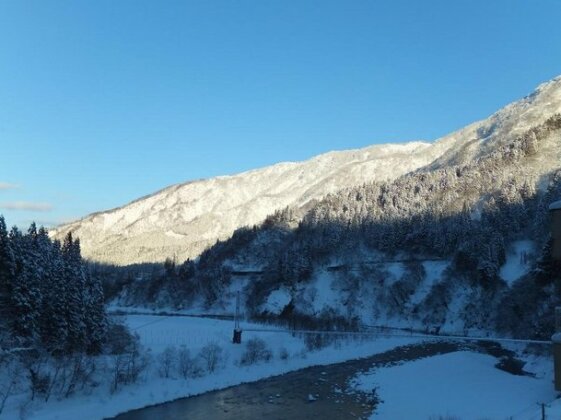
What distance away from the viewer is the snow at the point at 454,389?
34188 mm

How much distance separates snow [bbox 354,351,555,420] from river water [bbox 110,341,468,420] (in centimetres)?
183

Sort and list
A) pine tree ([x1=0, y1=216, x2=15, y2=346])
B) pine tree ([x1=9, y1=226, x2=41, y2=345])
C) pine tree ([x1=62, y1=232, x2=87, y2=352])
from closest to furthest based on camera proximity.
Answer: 1. pine tree ([x1=9, y1=226, x2=41, y2=345])
2. pine tree ([x1=0, y1=216, x2=15, y2=346])
3. pine tree ([x1=62, y1=232, x2=87, y2=352])

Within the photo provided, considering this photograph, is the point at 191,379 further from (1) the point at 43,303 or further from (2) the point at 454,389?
(2) the point at 454,389

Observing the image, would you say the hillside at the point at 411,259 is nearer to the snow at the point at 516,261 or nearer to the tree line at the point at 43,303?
the snow at the point at 516,261

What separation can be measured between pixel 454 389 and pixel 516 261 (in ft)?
196

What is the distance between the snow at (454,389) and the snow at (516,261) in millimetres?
37811

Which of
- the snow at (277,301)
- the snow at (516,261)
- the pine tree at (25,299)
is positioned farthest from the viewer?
the snow at (277,301)

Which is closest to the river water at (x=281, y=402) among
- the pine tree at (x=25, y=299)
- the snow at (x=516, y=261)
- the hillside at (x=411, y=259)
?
the pine tree at (x=25, y=299)

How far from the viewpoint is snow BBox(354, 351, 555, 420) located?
3419 centimetres

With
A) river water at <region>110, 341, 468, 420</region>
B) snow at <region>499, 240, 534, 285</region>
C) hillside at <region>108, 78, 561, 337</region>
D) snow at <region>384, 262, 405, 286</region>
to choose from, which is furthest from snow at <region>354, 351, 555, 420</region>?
snow at <region>384, 262, 405, 286</region>

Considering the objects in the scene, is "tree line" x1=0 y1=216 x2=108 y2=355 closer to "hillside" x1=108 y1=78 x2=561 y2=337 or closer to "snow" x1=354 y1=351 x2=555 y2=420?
"snow" x1=354 y1=351 x2=555 y2=420

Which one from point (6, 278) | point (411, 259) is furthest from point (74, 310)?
point (411, 259)

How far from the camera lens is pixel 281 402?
128ft

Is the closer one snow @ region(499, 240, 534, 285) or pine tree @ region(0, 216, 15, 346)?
pine tree @ region(0, 216, 15, 346)
